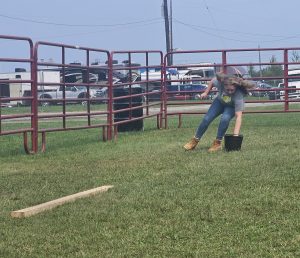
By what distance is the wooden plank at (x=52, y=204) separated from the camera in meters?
6.53

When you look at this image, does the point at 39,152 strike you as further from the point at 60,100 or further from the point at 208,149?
the point at 208,149

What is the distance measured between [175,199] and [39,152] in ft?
18.6

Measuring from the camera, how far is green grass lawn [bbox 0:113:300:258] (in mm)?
5324

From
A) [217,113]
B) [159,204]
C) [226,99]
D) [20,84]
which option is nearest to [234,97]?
[226,99]

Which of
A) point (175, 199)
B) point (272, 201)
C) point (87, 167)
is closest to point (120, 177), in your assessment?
point (87, 167)

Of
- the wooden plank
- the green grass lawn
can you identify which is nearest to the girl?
the green grass lawn

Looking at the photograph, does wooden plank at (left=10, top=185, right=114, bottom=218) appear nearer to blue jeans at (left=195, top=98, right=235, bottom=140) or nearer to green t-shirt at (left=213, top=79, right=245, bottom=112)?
blue jeans at (left=195, top=98, right=235, bottom=140)

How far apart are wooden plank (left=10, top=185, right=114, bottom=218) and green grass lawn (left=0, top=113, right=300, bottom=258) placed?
0.10 metres

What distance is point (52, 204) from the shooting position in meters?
6.86

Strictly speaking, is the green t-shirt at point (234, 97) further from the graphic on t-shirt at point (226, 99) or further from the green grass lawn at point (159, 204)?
the green grass lawn at point (159, 204)

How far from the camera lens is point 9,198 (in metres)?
7.46

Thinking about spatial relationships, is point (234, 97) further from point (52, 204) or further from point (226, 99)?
point (52, 204)

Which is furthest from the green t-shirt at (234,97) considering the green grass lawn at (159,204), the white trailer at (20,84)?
the white trailer at (20,84)

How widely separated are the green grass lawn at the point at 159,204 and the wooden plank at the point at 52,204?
95mm
